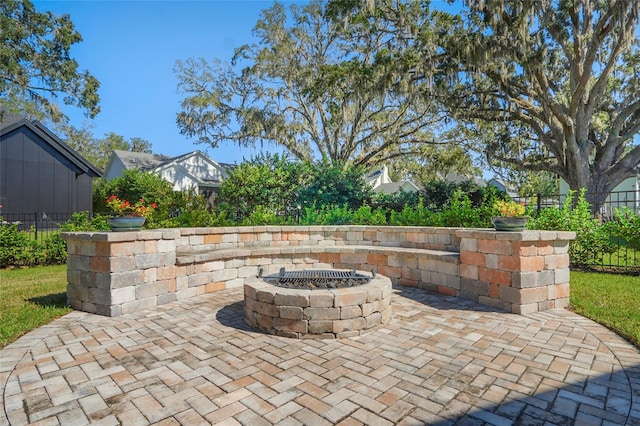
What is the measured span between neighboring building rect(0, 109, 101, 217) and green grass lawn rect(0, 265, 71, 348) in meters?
9.35

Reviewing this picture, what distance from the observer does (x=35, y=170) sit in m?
15.4

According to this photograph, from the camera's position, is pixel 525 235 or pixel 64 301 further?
pixel 64 301

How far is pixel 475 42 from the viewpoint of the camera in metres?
10.6

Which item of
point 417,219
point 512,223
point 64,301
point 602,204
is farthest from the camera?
point 602,204

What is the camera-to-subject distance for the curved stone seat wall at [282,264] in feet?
15.0

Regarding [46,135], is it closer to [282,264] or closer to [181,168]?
[181,168]

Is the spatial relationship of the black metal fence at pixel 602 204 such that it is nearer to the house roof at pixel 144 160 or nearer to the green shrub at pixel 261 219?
the green shrub at pixel 261 219

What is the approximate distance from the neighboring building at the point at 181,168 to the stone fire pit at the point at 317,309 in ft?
60.6

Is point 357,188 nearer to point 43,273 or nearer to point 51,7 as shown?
point 43,273

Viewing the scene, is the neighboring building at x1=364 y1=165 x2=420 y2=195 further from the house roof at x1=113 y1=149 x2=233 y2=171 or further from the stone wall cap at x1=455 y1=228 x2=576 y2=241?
the stone wall cap at x1=455 y1=228 x2=576 y2=241

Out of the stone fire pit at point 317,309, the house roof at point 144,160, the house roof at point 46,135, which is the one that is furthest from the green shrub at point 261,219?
the house roof at point 144,160

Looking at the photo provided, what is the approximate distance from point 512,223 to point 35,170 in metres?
18.7

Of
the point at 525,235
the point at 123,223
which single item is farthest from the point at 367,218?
the point at 123,223

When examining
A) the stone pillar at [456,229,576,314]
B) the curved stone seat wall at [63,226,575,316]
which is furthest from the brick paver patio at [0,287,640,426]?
the curved stone seat wall at [63,226,575,316]
